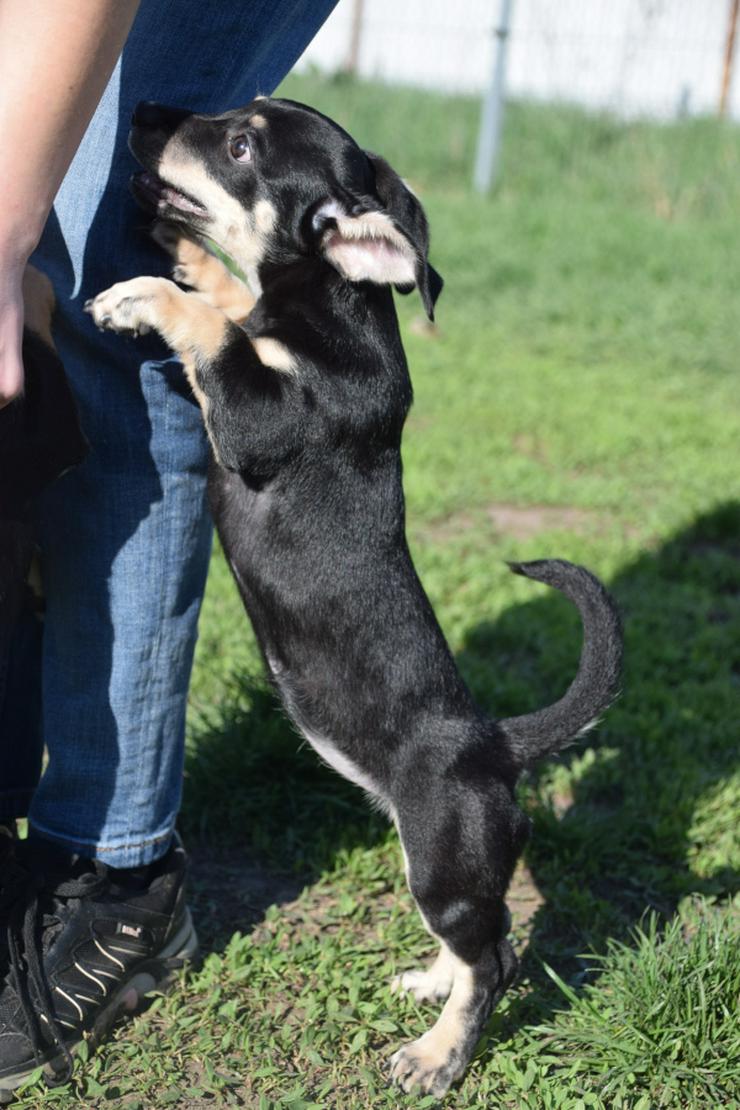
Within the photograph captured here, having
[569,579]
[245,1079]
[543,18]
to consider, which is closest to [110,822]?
[245,1079]

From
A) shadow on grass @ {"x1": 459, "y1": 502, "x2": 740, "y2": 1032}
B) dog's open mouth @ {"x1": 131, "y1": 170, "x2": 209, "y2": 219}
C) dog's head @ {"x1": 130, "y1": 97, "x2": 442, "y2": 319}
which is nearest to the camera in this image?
dog's open mouth @ {"x1": 131, "y1": 170, "x2": 209, "y2": 219}

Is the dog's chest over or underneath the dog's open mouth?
underneath

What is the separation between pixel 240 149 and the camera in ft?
8.48

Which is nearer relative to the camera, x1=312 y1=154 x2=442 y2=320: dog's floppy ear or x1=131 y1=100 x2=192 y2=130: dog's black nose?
x1=131 y1=100 x2=192 y2=130: dog's black nose

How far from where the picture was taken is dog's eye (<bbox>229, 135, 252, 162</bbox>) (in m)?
2.56

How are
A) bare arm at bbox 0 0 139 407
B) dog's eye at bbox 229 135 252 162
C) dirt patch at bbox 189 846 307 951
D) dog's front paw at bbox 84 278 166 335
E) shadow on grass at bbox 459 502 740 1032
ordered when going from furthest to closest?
1. shadow on grass at bbox 459 502 740 1032
2. dirt patch at bbox 189 846 307 951
3. dog's eye at bbox 229 135 252 162
4. dog's front paw at bbox 84 278 166 335
5. bare arm at bbox 0 0 139 407

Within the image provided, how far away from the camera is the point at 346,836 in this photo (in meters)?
3.10

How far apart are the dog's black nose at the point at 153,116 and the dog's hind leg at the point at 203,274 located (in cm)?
20

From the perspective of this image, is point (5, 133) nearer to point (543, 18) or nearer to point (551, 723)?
point (551, 723)

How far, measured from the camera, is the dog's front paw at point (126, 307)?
2197 mm

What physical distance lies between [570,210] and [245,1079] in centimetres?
934

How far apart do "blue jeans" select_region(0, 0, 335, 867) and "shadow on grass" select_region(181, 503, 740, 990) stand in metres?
0.51

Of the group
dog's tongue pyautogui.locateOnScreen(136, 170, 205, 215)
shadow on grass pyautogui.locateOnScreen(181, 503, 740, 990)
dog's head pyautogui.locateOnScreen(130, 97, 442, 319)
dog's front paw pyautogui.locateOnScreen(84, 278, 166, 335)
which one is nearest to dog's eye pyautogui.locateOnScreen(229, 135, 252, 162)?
dog's head pyautogui.locateOnScreen(130, 97, 442, 319)

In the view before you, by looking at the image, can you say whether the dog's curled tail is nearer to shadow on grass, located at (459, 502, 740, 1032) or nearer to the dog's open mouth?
shadow on grass, located at (459, 502, 740, 1032)
